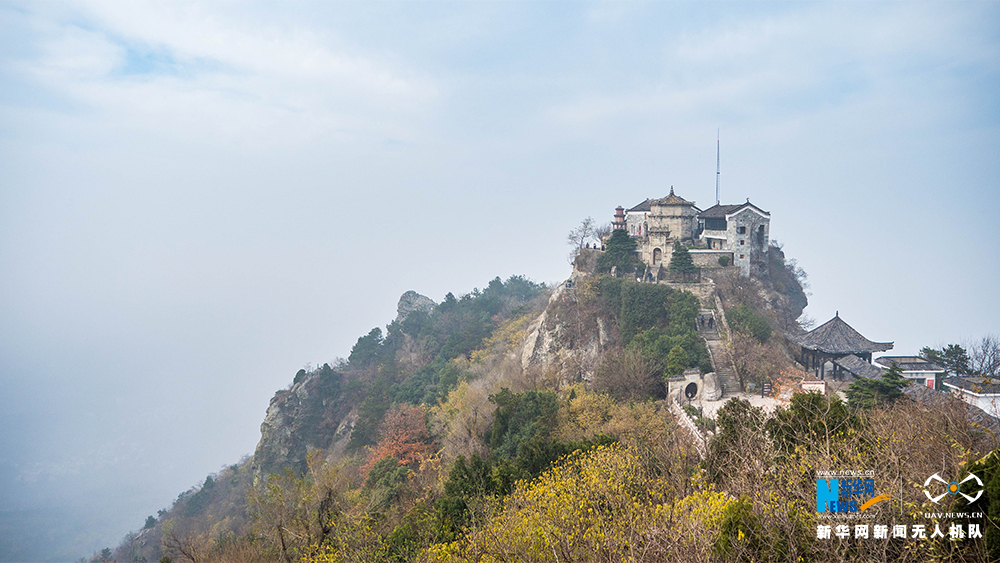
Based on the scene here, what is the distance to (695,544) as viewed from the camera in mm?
6625

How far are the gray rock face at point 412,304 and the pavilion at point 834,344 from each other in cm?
3767

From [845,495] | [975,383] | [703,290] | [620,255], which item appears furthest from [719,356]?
[845,495]

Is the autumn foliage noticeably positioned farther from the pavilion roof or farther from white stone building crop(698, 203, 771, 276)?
white stone building crop(698, 203, 771, 276)

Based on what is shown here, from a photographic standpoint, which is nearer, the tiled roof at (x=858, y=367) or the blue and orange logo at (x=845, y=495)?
the blue and orange logo at (x=845, y=495)

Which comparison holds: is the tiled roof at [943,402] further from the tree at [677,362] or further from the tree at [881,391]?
the tree at [677,362]


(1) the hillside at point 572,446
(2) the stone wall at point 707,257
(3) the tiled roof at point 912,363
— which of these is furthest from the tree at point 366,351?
(3) the tiled roof at point 912,363

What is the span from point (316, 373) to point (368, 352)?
5.68m

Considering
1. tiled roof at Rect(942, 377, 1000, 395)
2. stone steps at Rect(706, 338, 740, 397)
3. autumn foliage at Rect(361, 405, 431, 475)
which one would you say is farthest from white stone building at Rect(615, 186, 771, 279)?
autumn foliage at Rect(361, 405, 431, 475)

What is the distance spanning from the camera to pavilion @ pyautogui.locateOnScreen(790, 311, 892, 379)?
72.4 ft

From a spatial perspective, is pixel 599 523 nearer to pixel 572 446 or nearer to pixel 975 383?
pixel 572 446

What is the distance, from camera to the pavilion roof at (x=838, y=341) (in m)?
22.0

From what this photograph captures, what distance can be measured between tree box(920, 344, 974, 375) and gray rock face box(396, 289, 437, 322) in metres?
41.4

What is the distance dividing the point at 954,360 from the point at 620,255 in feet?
52.8

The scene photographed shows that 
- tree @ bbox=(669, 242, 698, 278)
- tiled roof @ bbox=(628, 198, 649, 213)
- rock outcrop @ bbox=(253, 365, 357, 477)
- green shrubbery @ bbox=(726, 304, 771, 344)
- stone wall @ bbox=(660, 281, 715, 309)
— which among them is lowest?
rock outcrop @ bbox=(253, 365, 357, 477)
